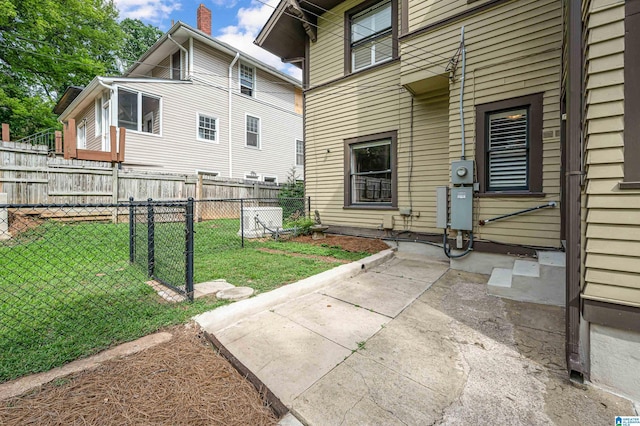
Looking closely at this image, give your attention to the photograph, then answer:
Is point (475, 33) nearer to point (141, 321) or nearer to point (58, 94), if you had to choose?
point (141, 321)

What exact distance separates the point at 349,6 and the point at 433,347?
304 inches

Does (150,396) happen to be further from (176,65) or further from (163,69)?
(163,69)

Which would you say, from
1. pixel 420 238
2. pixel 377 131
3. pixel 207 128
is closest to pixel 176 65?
pixel 207 128

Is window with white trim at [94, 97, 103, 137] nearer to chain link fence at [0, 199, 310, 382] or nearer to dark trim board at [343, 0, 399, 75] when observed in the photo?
chain link fence at [0, 199, 310, 382]

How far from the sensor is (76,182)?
7.52 metres

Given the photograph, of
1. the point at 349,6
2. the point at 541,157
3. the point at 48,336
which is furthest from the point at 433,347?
the point at 349,6

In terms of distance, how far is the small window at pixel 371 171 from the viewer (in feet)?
20.6

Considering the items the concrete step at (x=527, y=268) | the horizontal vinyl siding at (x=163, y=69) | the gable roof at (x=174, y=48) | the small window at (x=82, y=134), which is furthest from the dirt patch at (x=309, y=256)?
the small window at (x=82, y=134)

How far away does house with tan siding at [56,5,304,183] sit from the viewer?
409 inches

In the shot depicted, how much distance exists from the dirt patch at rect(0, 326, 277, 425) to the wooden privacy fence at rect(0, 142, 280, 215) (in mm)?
7471

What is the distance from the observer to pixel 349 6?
266 inches

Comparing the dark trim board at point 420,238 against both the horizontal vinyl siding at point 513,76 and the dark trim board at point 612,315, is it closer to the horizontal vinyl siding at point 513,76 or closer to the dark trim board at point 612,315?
the horizontal vinyl siding at point 513,76

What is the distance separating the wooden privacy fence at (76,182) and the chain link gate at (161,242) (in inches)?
193

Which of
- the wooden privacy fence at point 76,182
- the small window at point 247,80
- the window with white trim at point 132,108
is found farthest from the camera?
the small window at point 247,80
